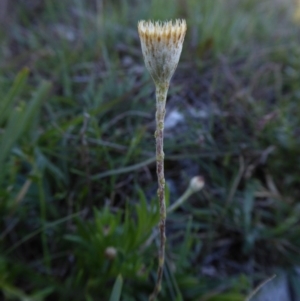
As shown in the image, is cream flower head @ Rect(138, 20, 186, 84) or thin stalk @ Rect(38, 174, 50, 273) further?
thin stalk @ Rect(38, 174, 50, 273)

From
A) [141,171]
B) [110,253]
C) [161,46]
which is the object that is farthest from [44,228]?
[161,46]

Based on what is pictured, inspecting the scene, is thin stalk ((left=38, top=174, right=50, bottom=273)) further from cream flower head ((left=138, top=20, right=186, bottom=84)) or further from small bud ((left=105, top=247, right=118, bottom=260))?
cream flower head ((left=138, top=20, right=186, bottom=84))

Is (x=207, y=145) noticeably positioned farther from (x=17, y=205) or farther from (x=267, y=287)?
(x=17, y=205)

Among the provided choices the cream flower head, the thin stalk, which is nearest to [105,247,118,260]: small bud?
the thin stalk

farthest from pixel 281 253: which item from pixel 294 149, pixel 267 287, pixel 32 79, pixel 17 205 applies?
pixel 32 79

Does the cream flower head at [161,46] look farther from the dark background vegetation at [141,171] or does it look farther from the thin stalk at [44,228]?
the thin stalk at [44,228]
